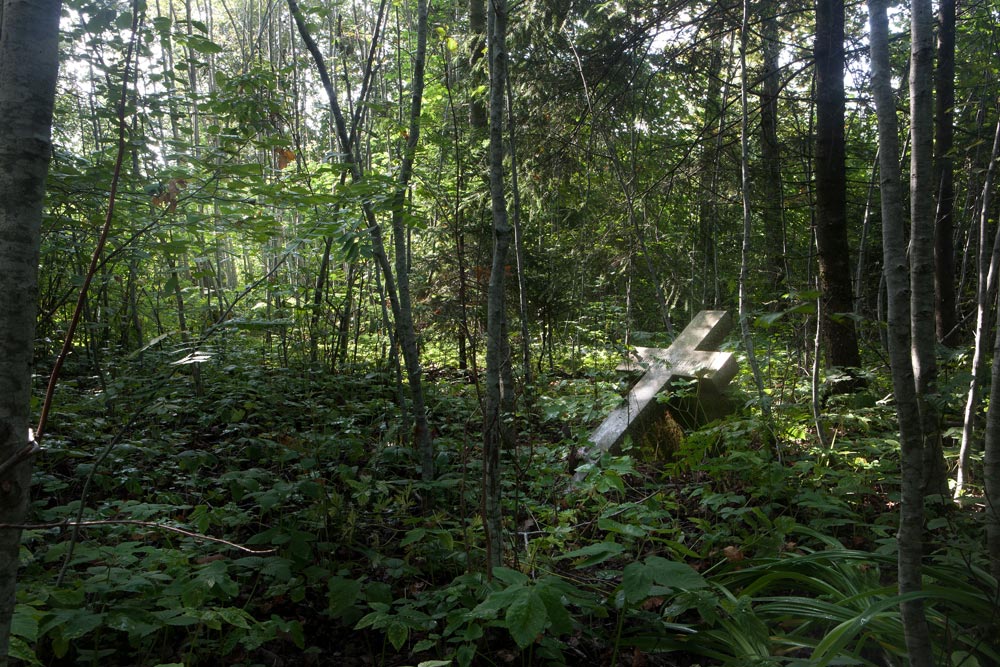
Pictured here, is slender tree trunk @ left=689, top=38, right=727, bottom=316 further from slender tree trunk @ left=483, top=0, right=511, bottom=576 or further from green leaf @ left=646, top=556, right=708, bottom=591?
green leaf @ left=646, top=556, right=708, bottom=591

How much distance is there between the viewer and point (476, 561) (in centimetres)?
284

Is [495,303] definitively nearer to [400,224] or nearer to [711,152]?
[400,224]

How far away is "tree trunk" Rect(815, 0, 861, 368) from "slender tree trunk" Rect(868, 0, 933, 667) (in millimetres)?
3205

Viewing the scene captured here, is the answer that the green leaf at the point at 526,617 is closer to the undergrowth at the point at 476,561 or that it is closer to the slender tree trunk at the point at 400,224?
the undergrowth at the point at 476,561

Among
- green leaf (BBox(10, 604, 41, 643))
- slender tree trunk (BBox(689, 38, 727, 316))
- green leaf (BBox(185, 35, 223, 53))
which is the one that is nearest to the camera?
green leaf (BBox(10, 604, 41, 643))

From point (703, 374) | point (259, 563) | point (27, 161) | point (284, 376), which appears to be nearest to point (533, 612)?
point (259, 563)

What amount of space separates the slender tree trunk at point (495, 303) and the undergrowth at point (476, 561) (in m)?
0.13

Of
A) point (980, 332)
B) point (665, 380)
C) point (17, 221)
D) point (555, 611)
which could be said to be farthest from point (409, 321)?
point (980, 332)

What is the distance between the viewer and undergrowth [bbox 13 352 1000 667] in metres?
2.12

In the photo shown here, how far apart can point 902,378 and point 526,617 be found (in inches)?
55.0

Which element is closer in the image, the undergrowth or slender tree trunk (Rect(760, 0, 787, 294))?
the undergrowth

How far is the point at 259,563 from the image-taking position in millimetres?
2527

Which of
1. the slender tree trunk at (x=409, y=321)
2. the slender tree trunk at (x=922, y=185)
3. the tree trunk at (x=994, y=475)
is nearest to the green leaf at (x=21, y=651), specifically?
the slender tree trunk at (x=409, y=321)

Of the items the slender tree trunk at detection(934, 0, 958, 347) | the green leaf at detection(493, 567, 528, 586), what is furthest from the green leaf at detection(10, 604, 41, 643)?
the slender tree trunk at detection(934, 0, 958, 347)
